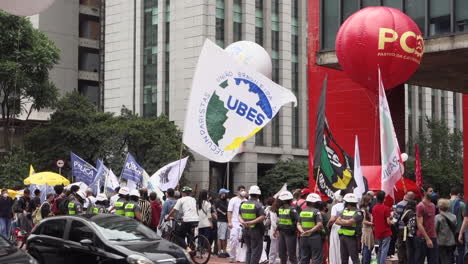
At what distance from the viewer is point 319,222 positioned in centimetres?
1414

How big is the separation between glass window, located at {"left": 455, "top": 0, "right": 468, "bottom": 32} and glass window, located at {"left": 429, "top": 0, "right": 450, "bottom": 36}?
0.29 meters

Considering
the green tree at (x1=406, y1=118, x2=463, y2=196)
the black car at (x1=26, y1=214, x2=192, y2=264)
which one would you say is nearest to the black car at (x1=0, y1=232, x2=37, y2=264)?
the black car at (x1=26, y1=214, x2=192, y2=264)

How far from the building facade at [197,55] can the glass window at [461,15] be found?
33.0m

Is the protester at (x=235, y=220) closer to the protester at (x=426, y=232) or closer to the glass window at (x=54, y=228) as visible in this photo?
the protester at (x=426, y=232)

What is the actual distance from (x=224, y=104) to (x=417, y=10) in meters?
12.3

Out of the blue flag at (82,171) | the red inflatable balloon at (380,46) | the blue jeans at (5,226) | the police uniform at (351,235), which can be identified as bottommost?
the blue jeans at (5,226)

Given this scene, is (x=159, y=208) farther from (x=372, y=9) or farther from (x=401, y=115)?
(x=401, y=115)

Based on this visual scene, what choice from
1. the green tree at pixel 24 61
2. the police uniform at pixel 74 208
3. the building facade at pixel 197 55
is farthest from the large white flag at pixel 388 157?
the building facade at pixel 197 55

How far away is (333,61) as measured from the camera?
87.8 feet

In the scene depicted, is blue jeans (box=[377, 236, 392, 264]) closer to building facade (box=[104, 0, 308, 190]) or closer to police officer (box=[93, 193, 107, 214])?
police officer (box=[93, 193, 107, 214])

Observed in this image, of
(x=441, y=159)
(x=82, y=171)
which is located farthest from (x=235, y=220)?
(x=441, y=159)

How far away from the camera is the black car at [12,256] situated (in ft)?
34.1

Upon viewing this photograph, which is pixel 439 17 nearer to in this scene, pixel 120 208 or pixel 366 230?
pixel 366 230

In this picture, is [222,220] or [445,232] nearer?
[445,232]
